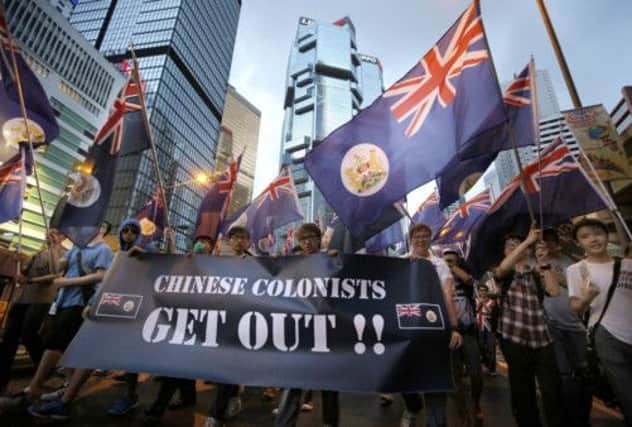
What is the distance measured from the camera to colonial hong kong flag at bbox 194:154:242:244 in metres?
8.52

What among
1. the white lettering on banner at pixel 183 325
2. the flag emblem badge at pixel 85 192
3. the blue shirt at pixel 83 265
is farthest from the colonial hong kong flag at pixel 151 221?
the white lettering on banner at pixel 183 325

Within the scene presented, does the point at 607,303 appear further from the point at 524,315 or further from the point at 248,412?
the point at 248,412

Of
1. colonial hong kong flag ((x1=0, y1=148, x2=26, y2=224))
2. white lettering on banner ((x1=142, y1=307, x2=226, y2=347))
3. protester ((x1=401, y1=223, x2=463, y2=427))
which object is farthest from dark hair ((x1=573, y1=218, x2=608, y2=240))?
colonial hong kong flag ((x1=0, y1=148, x2=26, y2=224))

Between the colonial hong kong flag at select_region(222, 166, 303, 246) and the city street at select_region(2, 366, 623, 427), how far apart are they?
14.5 ft

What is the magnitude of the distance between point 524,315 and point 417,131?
6.74 ft

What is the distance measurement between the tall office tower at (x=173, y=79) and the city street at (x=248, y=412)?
57815 millimetres

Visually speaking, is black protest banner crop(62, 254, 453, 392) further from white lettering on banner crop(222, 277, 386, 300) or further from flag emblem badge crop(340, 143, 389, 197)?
flag emblem badge crop(340, 143, 389, 197)

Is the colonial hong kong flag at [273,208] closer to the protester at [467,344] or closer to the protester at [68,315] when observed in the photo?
the protester at [68,315]

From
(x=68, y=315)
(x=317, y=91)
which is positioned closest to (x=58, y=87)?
(x=317, y=91)

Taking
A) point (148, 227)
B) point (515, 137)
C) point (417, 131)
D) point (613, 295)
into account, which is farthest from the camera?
point (148, 227)

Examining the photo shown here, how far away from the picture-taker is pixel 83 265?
133 inches

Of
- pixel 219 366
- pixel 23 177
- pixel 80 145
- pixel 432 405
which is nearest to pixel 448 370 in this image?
pixel 432 405

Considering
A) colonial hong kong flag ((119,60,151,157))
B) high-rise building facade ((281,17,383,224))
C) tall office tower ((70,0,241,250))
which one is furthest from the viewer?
high-rise building facade ((281,17,383,224))

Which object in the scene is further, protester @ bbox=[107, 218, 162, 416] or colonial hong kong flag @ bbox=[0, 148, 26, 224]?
colonial hong kong flag @ bbox=[0, 148, 26, 224]
